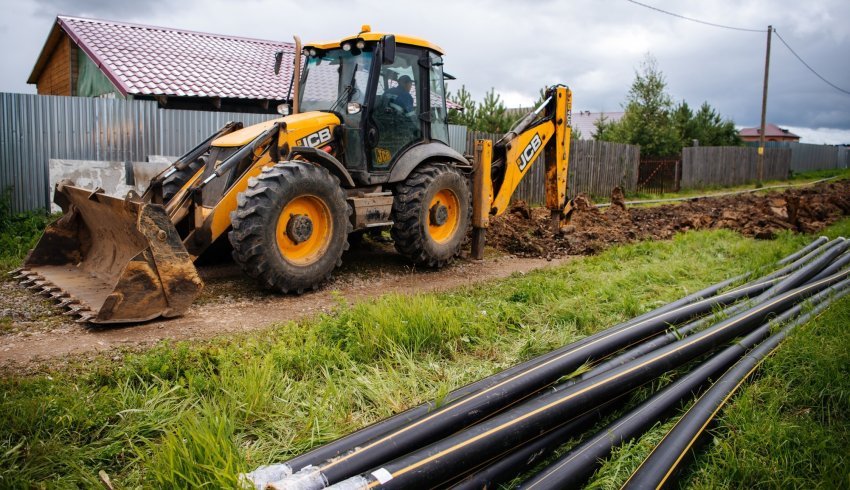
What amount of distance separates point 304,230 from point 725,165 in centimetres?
2482

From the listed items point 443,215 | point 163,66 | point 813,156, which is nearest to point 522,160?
point 443,215

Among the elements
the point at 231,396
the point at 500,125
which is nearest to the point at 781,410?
the point at 231,396

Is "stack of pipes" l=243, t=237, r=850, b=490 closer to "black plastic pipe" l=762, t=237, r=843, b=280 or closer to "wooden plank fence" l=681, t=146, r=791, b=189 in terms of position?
"black plastic pipe" l=762, t=237, r=843, b=280

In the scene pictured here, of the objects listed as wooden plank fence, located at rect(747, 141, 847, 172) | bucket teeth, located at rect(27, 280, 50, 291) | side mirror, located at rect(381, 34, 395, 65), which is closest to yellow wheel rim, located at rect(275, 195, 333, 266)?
side mirror, located at rect(381, 34, 395, 65)

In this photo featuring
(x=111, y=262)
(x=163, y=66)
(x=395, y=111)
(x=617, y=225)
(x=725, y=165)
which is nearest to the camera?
(x=111, y=262)

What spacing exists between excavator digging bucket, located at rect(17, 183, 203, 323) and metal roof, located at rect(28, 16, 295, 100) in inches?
342

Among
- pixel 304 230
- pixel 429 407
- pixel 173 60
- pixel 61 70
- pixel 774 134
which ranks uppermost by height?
pixel 774 134

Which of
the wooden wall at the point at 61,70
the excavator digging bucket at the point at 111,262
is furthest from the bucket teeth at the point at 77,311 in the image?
the wooden wall at the point at 61,70

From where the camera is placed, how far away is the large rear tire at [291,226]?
556 centimetres

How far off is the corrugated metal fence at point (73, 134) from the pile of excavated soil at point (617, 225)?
6337mm

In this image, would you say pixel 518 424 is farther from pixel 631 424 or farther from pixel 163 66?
pixel 163 66

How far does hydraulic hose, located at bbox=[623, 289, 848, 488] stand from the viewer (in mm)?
2568

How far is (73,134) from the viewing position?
397 inches

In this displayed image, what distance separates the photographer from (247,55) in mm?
19016
